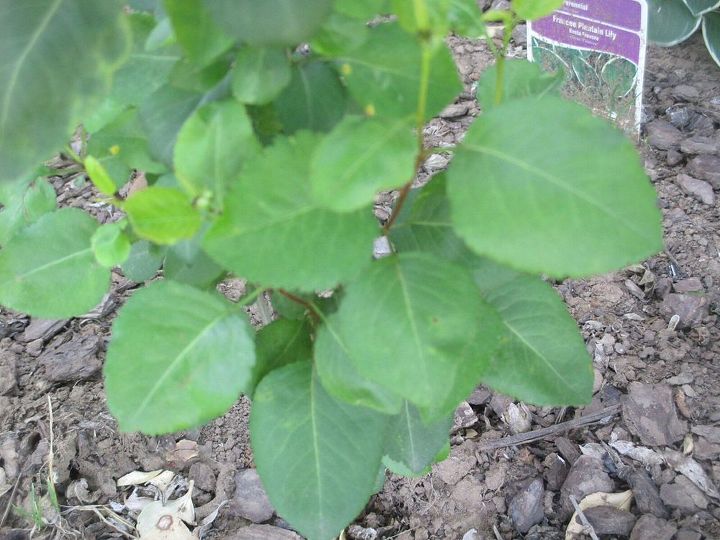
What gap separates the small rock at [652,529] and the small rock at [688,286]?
69 cm

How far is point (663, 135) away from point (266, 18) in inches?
79.7

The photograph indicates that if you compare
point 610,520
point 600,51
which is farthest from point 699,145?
point 610,520

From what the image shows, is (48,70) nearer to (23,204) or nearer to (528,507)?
(23,204)

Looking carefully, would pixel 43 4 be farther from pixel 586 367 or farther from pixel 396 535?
pixel 396 535

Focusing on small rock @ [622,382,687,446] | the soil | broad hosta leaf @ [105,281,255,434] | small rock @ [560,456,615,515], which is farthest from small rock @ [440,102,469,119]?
broad hosta leaf @ [105,281,255,434]

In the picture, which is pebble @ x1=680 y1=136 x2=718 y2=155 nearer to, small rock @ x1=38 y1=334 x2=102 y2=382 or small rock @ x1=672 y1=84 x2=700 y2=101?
small rock @ x1=672 y1=84 x2=700 y2=101

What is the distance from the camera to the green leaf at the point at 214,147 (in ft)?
2.26

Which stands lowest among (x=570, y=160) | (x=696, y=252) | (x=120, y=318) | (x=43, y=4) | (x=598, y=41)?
(x=696, y=252)

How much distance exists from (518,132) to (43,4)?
0.47 m

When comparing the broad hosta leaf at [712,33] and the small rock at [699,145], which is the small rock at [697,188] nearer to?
the small rock at [699,145]

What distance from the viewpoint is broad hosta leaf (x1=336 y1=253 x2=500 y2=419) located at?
2.20 ft

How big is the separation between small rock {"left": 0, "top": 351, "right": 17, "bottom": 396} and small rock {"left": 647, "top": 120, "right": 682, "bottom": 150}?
6.73ft

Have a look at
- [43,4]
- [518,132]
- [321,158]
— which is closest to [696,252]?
[518,132]

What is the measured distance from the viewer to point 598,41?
7.13 ft
